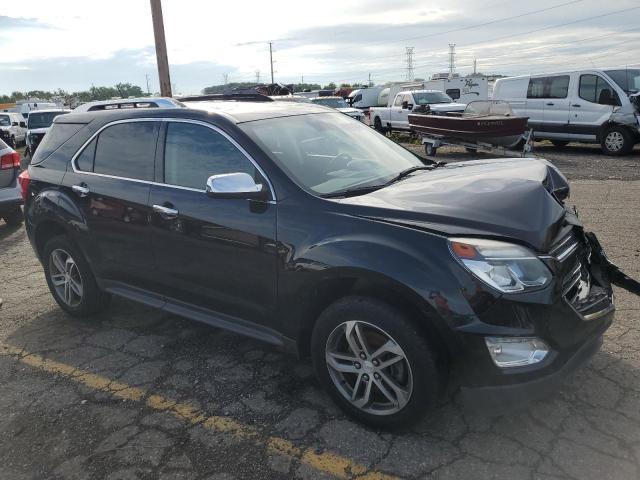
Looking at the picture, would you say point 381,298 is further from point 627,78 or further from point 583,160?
point 627,78

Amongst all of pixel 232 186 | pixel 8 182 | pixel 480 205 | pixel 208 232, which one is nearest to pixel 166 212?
pixel 208 232

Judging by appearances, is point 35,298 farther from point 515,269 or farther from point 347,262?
point 515,269

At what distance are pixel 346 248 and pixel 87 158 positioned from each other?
101 inches

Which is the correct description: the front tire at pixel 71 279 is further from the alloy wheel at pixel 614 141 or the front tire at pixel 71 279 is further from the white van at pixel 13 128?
the white van at pixel 13 128

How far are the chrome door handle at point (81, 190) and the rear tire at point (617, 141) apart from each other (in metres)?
13.1

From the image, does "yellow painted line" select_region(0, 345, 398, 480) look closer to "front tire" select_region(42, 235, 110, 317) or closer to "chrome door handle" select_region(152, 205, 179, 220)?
"front tire" select_region(42, 235, 110, 317)

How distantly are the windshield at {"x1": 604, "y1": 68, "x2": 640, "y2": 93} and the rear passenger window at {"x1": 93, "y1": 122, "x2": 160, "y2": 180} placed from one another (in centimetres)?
1311

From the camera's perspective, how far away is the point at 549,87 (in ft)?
48.1

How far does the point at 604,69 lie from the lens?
13.7 m

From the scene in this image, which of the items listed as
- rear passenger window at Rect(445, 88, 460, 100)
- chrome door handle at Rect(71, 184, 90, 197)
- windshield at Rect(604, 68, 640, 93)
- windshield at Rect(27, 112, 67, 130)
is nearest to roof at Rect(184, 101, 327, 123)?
chrome door handle at Rect(71, 184, 90, 197)

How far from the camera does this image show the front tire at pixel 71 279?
14.5 feet

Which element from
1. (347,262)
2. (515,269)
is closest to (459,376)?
(515,269)

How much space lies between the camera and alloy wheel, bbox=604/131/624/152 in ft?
43.5

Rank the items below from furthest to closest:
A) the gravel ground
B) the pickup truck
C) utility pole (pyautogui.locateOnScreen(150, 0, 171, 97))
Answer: the pickup truck < utility pole (pyautogui.locateOnScreen(150, 0, 171, 97)) < the gravel ground
